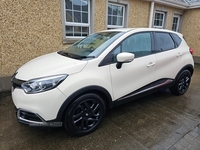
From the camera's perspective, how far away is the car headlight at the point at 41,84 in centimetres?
185

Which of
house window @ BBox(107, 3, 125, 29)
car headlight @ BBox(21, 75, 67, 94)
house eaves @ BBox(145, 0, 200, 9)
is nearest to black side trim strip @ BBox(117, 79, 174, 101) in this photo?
car headlight @ BBox(21, 75, 67, 94)

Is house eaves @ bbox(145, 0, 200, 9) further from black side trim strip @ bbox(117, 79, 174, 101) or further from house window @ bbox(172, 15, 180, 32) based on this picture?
black side trim strip @ bbox(117, 79, 174, 101)

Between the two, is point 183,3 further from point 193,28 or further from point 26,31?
point 26,31

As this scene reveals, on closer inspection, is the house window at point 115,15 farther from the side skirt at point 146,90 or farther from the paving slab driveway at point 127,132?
the paving slab driveway at point 127,132

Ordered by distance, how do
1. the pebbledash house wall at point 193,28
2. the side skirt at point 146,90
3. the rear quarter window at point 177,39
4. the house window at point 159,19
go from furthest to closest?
the pebbledash house wall at point 193,28 < the house window at point 159,19 < the rear quarter window at point 177,39 < the side skirt at point 146,90

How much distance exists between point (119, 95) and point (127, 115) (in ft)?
2.15

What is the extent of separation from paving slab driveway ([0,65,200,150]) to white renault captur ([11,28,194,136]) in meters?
0.26

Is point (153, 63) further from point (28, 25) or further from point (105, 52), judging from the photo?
point (28, 25)

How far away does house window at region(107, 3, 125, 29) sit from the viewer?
5950mm

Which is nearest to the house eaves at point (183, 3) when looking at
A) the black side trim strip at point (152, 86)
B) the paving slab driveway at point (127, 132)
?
the black side trim strip at point (152, 86)

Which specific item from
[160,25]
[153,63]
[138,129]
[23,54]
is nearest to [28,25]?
[23,54]

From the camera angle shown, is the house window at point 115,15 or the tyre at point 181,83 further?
the house window at point 115,15

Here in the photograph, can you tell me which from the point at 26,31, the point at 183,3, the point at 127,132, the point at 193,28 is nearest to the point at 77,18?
the point at 26,31

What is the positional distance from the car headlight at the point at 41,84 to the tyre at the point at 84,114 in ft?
1.33
